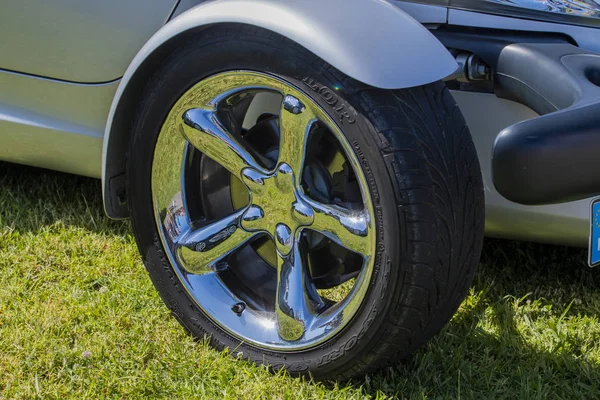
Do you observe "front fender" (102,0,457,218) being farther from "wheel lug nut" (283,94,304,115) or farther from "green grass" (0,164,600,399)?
"green grass" (0,164,600,399)

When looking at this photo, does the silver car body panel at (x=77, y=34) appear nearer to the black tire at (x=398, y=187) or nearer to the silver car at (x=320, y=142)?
the silver car at (x=320, y=142)

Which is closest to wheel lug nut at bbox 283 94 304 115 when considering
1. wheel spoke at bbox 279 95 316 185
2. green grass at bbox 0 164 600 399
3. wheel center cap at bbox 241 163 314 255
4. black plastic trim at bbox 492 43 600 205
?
wheel spoke at bbox 279 95 316 185

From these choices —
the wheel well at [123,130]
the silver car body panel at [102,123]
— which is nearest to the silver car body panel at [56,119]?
the silver car body panel at [102,123]

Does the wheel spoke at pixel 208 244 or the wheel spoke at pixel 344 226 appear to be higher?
the wheel spoke at pixel 344 226

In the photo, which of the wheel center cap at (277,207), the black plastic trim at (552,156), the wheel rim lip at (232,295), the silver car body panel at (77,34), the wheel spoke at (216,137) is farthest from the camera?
the silver car body panel at (77,34)

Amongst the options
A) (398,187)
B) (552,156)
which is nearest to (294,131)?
(398,187)

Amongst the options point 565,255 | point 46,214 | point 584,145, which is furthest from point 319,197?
A: point 46,214

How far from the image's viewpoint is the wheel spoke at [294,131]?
1892 mm

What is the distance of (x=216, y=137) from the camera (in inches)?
82.0

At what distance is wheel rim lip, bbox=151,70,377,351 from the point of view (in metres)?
1.85

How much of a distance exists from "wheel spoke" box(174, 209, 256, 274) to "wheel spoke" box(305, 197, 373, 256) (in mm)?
256

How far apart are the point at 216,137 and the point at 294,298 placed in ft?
1.42

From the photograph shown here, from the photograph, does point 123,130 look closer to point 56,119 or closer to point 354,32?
point 56,119

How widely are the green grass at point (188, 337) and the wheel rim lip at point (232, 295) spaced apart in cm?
9
